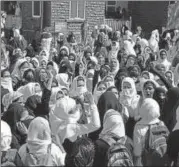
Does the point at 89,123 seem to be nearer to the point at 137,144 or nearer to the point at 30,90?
the point at 137,144

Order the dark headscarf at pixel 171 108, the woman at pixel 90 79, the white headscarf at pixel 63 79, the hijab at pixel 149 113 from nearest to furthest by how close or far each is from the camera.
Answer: the hijab at pixel 149 113, the dark headscarf at pixel 171 108, the white headscarf at pixel 63 79, the woman at pixel 90 79

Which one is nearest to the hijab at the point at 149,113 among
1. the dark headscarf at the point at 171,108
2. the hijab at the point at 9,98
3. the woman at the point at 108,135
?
the woman at the point at 108,135

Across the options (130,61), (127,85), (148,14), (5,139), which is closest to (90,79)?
(130,61)

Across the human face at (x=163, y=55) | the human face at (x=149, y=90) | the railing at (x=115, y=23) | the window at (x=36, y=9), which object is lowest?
the human face at (x=149, y=90)

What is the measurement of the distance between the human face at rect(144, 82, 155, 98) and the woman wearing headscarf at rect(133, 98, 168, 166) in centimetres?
130

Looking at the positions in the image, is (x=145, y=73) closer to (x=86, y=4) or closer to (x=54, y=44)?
(x=54, y=44)

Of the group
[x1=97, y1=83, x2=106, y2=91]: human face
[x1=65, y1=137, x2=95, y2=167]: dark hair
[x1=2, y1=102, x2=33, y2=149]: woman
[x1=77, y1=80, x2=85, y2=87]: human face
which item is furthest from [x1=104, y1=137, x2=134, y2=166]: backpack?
[x1=77, y1=80, x2=85, y2=87]: human face

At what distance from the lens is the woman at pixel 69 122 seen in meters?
4.89

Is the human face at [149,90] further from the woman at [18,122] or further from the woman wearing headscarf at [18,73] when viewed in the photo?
the woman wearing headscarf at [18,73]

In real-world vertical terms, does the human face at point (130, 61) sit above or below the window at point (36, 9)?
below

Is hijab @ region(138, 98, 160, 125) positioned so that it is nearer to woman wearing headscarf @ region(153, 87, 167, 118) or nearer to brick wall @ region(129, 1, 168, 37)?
woman wearing headscarf @ region(153, 87, 167, 118)

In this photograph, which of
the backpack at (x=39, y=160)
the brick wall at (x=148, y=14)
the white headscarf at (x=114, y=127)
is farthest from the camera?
the brick wall at (x=148, y=14)

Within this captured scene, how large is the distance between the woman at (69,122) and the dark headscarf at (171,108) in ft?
3.45

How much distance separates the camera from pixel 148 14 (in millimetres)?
22188
